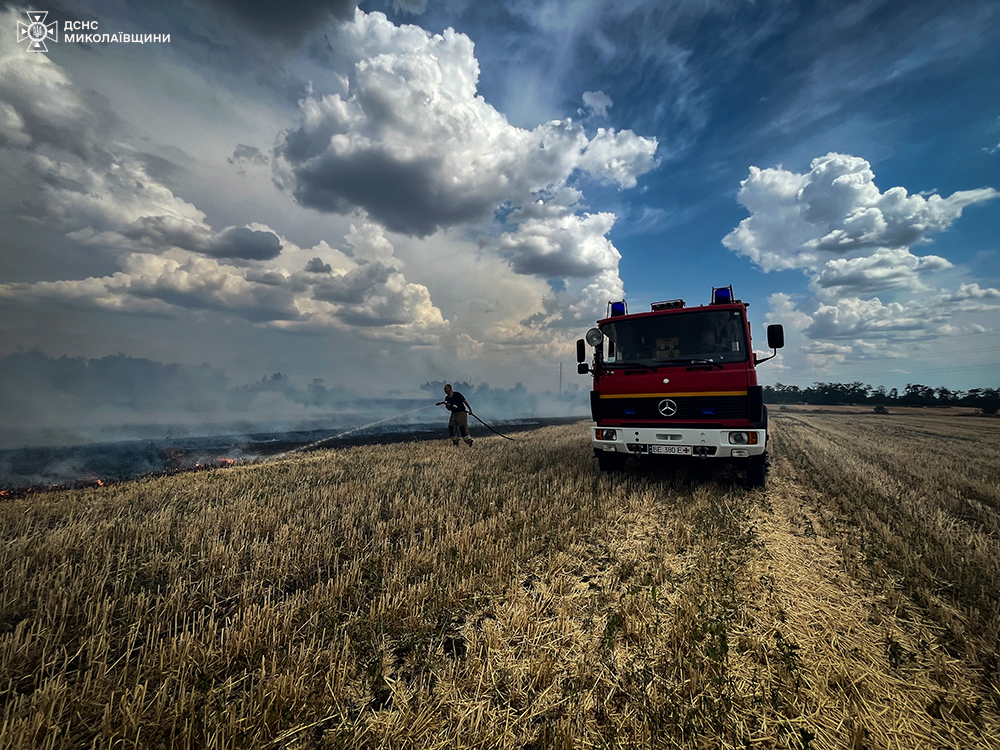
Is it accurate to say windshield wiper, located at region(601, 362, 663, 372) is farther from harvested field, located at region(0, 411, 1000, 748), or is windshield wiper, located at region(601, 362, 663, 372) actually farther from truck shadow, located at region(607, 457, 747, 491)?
harvested field, located at region(0, 411, 1000, 748)

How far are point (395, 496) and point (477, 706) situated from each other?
5064 millimetres

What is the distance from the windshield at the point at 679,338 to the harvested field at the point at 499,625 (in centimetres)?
274

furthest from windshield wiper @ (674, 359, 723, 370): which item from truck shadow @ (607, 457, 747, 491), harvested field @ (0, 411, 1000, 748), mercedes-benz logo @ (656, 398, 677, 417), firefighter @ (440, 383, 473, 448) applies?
firefighter @ (440, 383, 473, 448)

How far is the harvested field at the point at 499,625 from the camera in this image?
7.36 feet

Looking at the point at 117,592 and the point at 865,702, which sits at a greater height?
the point at 117,592

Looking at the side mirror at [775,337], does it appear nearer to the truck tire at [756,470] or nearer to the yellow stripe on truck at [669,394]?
the yellow stripe on truck at [669,394]

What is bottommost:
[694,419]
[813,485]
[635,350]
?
[813,485]

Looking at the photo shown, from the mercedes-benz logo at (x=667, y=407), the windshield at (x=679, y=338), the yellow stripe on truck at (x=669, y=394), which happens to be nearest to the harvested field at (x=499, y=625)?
the mercedes-benz logo at (x=667, y=407)

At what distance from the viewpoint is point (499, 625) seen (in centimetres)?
327

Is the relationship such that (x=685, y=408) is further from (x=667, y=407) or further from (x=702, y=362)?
(x=702, y=362)

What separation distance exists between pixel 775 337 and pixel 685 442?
2.59 metres

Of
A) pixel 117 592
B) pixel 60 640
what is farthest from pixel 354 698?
pixel 117 592

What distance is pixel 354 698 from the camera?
2477mm

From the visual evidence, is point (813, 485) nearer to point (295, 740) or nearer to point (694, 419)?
point (694, 419)
